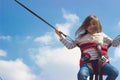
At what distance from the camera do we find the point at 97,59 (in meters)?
7.77

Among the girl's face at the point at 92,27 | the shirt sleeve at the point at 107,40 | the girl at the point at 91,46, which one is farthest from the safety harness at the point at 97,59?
the girl's face at the point at 92,27

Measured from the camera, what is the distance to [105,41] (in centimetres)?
828

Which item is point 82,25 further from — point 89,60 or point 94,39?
point 89,60

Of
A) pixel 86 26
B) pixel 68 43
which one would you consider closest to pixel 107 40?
pixel 86 26

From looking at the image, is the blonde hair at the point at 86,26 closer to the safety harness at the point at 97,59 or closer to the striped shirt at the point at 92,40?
the striped shirt at the point at 92,40

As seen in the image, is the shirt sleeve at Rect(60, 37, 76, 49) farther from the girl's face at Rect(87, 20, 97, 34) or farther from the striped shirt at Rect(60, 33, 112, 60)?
the girl's face at Rect(87, 20, 97, 34)

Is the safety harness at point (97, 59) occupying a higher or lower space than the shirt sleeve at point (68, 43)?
lower

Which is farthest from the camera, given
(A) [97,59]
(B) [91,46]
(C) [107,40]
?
(C) [107,40]

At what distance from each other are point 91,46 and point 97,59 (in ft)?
1.29

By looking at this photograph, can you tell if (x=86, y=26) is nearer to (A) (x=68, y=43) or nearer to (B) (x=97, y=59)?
(A) (x=68, y=43)

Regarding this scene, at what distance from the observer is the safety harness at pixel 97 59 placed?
768 centimetres

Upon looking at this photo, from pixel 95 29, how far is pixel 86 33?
269 mm

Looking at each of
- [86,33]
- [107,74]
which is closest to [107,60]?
[107,74]

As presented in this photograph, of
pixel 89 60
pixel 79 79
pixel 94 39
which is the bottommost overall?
pixel 79 79
